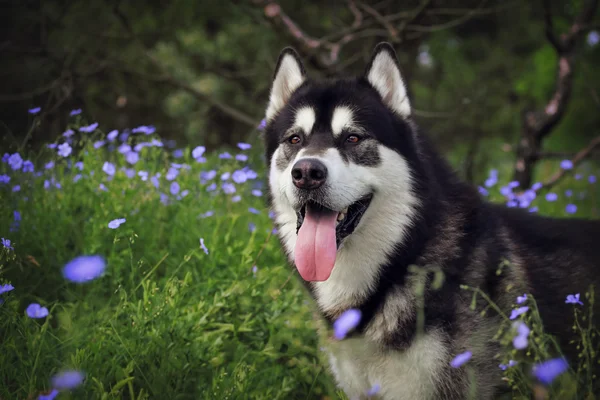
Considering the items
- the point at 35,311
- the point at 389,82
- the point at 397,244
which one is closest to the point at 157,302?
the point at 35,311

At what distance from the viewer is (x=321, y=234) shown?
299 centimetres

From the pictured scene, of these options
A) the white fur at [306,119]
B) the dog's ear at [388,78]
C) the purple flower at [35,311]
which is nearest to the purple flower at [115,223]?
the purple flower at [35,311]

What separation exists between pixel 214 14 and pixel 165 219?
4615 mm

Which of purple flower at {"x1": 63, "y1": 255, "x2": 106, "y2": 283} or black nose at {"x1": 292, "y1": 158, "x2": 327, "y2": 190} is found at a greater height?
black nose at {"x1": 292, "y1": 158, "x2": 327, "y2": 190}

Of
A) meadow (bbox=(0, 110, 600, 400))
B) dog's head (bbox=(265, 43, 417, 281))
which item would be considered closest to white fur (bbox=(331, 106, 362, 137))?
dog's head (bbox=(265, 43, 417, 281))

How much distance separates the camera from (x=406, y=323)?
2.86 meters

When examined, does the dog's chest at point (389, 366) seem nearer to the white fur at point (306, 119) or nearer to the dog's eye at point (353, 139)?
the dog's eye at point (353, 139)

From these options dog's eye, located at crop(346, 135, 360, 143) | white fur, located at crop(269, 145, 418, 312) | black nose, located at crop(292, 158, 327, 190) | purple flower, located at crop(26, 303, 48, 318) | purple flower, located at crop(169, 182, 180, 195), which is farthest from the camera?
purple flower, located at crop(169, 182, 180, 195)

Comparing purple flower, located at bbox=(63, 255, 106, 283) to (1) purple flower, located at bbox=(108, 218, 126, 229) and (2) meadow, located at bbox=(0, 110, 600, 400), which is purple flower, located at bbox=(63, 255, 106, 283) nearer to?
(2) meadow, located at bbox=(0, 110, 600, 400)

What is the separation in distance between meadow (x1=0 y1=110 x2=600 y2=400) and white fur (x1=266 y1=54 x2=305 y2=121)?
0.74 metres

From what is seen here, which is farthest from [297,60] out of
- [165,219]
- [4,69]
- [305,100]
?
[4,69]

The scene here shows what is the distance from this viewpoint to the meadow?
8.59 ft

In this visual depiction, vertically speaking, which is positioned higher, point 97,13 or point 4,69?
point 97,13

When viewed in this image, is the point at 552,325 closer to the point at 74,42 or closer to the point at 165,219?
the point at 165,219
